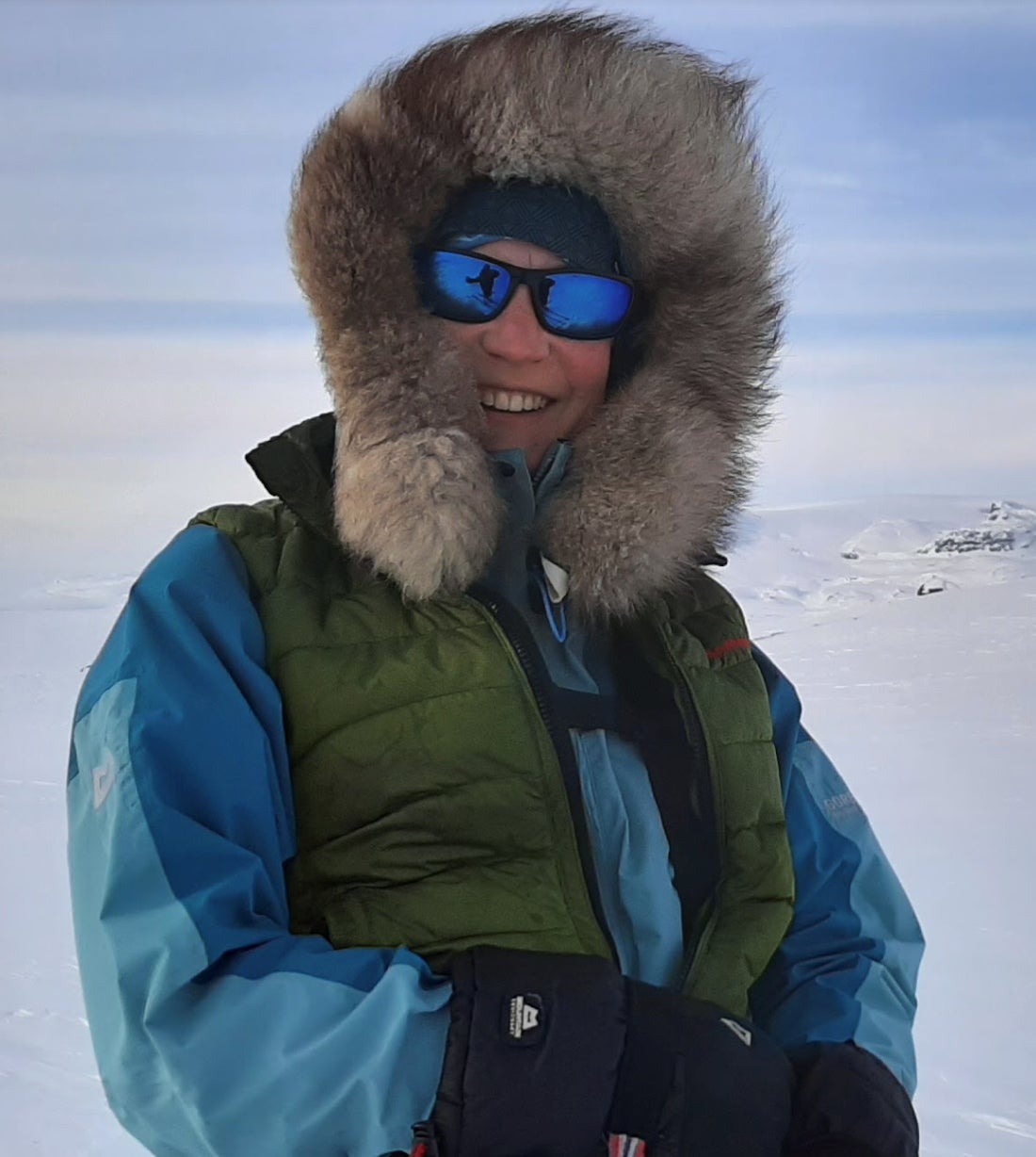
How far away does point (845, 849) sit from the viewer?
1706 millimetres

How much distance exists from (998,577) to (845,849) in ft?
33.6

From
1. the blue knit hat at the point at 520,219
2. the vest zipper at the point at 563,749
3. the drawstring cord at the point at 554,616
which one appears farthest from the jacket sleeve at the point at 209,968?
the blue knit hat at the point at 520,219

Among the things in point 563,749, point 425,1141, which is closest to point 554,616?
point 563,749

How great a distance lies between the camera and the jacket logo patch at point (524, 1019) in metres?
1.15

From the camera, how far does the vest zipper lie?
1.39 meters

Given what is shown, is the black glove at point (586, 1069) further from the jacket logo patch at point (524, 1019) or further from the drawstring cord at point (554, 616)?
the drawstring cord at point (554, 616)

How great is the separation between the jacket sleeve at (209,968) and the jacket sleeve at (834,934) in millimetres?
578

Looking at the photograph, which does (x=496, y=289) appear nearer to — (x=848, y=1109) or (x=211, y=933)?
(x=211, y=933)

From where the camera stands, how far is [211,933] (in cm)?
116

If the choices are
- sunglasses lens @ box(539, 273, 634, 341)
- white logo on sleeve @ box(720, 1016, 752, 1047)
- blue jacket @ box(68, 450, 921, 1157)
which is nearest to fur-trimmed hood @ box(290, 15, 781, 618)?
sunglasses lens @ box(539, 273, 634, 341)

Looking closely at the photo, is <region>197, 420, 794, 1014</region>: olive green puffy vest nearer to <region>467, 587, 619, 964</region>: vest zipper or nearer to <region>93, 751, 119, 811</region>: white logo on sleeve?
<region>467, 587, 619, 964</region>: vest zipper

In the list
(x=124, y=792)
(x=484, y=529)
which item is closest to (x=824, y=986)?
(x=484, y=529)

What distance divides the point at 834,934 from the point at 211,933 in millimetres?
867

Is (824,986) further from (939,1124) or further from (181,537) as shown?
(939,1124)
